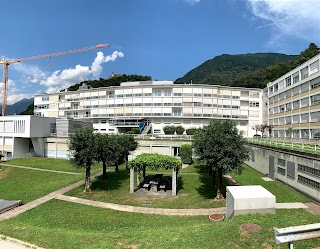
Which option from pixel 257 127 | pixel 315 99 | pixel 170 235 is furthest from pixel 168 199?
pixel 257 127

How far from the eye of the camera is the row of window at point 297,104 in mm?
46347

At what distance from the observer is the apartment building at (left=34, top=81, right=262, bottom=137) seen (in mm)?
75062

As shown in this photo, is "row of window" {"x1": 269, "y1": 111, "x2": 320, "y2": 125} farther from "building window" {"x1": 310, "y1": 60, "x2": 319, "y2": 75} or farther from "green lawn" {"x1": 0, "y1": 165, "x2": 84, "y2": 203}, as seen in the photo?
"green lawn" {"x1": 0, "y1": 165, "x2": 84, "y2": 203}

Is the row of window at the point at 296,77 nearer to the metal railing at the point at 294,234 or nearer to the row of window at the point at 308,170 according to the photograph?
the row of window at the point at 308,170

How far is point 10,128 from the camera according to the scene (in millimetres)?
55188

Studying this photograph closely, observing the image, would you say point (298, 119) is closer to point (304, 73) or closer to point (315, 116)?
point (315, 116)

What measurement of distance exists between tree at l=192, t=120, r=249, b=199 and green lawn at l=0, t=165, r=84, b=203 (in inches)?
653

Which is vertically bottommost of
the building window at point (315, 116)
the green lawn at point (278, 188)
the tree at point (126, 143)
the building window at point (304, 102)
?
the green lawn at point (278, 188)

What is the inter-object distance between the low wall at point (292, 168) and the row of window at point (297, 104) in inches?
842

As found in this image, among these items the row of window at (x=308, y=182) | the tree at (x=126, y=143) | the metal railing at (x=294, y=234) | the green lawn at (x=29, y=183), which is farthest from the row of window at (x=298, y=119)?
the metal railing at (x=294, y=234)

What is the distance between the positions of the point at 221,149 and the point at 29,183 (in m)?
23.1

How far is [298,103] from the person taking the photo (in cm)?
5344

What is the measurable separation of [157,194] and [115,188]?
527 centimetres

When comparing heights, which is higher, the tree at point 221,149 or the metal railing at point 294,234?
the tree at point 221,149
